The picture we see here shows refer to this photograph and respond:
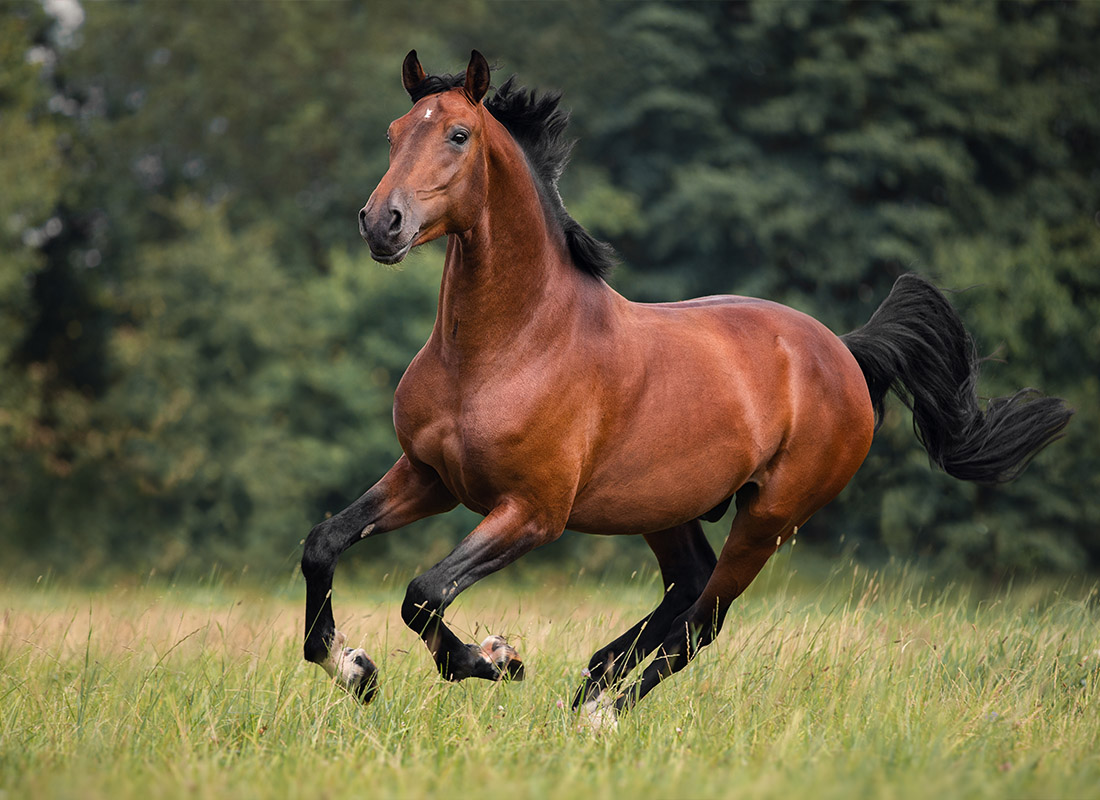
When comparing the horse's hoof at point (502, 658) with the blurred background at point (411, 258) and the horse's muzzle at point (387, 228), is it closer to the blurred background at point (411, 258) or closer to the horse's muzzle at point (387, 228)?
the horse's muzzle at point (387, 228)

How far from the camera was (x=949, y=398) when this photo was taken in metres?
6.25

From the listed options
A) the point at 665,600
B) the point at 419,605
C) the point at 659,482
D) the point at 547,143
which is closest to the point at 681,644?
the point at 665,600

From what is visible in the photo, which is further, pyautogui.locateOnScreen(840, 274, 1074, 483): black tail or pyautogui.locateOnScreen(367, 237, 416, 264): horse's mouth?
pyautogui.locateOnScreen(840, 274, 1074, 483): black tail

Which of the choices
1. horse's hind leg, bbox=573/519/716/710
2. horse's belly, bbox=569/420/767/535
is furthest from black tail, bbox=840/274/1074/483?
horse's belly, bbox=569/420/767/535

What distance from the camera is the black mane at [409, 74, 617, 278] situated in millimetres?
4809

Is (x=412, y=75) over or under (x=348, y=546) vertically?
over

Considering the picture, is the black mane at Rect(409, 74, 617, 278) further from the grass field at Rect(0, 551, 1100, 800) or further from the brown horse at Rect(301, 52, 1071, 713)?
the grass field at Rect(0, 551, 1100, 800)

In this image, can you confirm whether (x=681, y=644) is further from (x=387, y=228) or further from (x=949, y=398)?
(x=387, y=228)

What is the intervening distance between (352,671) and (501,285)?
163cm

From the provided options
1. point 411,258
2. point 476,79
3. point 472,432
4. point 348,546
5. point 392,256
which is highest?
point 476,79

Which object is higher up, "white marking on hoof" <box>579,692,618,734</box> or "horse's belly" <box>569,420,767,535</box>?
"horse's belly" <box>569,420,767,535</box>

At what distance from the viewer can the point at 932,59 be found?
1958 centimetres

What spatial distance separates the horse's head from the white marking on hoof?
193 cm

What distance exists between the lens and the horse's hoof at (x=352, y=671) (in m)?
4.48
